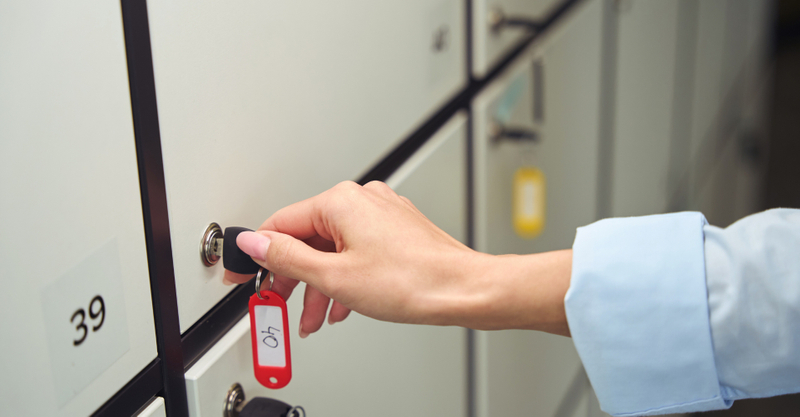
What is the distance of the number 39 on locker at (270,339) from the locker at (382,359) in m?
0.03

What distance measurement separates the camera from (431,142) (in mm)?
880

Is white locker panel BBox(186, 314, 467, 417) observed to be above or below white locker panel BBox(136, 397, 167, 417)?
below

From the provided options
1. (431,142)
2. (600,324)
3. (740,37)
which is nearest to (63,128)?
(600,324)

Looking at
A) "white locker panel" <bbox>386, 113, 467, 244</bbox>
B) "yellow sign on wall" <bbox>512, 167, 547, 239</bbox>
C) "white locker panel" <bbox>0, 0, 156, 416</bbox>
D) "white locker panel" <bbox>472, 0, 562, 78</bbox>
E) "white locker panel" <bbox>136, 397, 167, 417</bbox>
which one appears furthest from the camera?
"yellow sign on wall" <bbox>512, 167, 547, 239</bbox>

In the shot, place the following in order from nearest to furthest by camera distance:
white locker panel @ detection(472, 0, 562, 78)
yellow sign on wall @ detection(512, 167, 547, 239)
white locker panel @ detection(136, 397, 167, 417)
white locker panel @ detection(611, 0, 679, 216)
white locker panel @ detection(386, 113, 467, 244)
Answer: white locker panel @ detection(136, 397, 167, 417)
white locker panel @ detection(386, 113, 467, 244)
white locker panel @ detection(472, 0, 562, 78)
yellow sign on wall @ detection(512, 167, 547, 239)
white locker panel @ detection(611, 0, 679, 216)

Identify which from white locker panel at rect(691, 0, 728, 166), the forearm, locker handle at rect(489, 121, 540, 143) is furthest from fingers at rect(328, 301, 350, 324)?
white locker panel at rect(691, 0, 728, 166)

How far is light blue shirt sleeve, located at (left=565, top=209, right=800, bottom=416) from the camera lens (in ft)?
1.45

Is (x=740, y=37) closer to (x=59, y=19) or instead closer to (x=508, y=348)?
(x=508, y=348)

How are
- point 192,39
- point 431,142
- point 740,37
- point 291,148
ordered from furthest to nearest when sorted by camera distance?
point 740,37
point 431,142
point 291,148
point 192,39

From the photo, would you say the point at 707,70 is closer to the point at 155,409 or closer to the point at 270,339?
the point at 270,339

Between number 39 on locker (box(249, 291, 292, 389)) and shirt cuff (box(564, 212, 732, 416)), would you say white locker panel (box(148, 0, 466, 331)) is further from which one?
shirt cuff (box(564, 212, 732, 416))

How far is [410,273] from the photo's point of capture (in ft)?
1.57

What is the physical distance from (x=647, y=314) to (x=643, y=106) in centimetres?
147

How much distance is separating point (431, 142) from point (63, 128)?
23.2 inches
